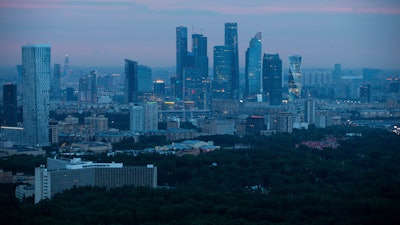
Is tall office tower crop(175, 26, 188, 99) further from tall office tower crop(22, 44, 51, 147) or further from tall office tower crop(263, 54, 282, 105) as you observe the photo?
tall office tower crop(22, 44, 51, 147)

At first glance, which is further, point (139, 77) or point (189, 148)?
point (139, 77)

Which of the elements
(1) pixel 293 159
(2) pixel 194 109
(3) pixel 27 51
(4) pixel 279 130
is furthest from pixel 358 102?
(1) pixel 293 159

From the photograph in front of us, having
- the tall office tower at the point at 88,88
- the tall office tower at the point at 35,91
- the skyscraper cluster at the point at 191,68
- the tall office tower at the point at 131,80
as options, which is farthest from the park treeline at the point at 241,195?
the tall office tower at the point at 88,88

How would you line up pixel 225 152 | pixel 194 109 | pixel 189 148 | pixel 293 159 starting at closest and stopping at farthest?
pixel 293 159 < pixel 225 152 < pixel 189 148 < pixel 194 109

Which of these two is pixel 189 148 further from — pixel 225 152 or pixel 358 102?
pixel 358 102

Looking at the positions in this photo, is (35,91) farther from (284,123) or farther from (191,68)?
(191,68)

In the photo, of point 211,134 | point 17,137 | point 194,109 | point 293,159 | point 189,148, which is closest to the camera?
point 293,159
